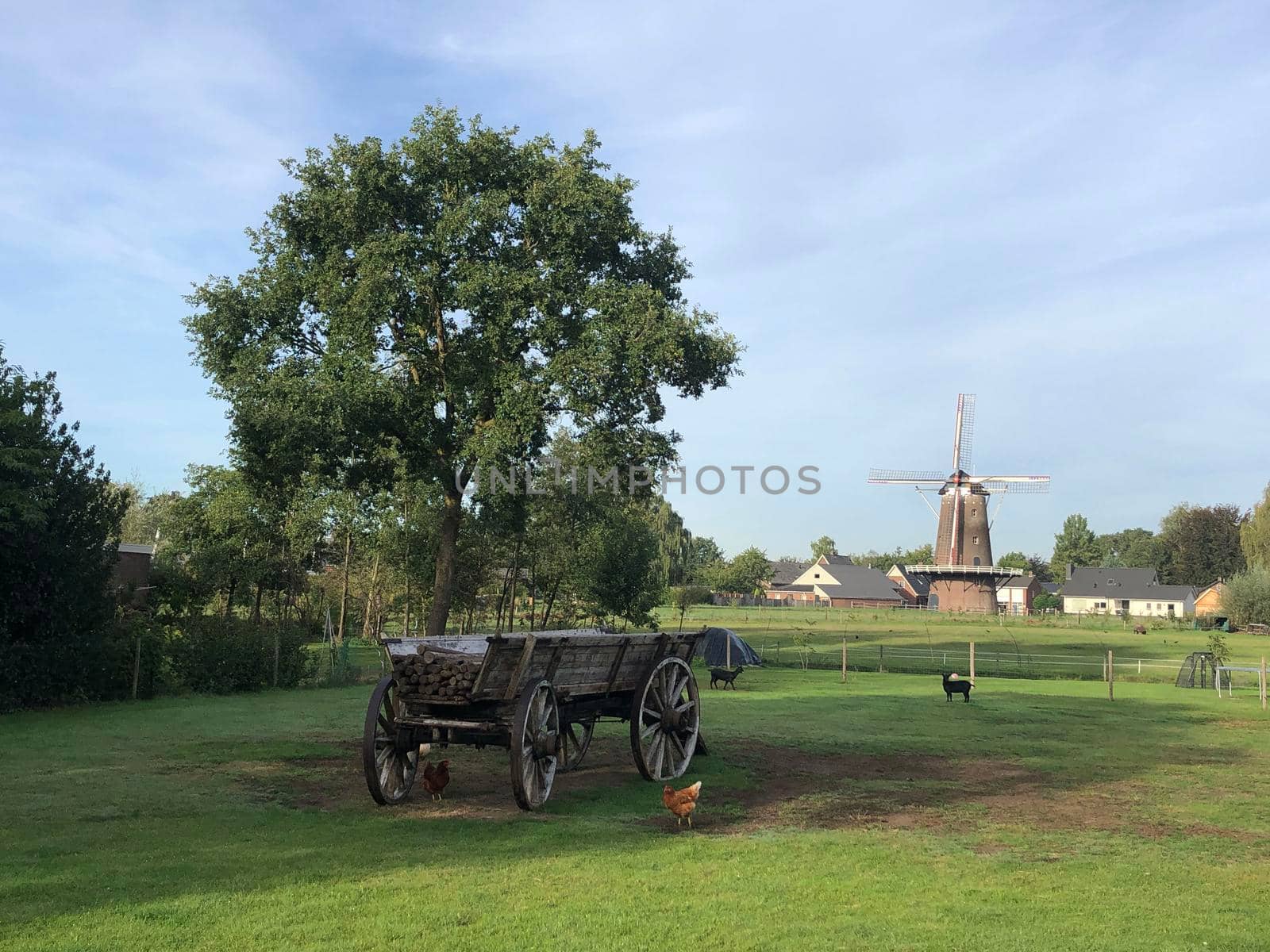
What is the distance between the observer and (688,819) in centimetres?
974

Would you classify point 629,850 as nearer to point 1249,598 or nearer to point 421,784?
point 421,784

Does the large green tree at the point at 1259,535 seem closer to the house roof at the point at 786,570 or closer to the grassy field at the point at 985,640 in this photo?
the grassy field at the point at 985,640

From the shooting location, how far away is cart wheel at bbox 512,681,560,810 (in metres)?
9.67

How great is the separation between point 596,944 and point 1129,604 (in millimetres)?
123904

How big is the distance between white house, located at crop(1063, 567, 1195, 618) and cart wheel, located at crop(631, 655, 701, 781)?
361 feet

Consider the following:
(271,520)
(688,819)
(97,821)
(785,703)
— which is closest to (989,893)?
(688,819)

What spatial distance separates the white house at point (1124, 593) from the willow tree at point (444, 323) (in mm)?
102801

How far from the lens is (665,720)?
12242 millimetres

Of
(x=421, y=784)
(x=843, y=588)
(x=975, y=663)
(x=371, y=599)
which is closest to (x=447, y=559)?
(x=421, y=784)

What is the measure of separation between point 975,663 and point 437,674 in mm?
35176

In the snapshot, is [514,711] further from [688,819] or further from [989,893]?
[989,893]

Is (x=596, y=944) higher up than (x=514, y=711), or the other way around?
(x=514, y=711)

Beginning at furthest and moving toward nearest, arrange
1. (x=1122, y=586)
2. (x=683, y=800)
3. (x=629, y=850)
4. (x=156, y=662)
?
(x=1122, y=586)
(x=156, y=662)
(x=683, y=800)
(x=629, y=850)

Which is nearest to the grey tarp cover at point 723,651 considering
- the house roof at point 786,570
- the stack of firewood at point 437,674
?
the stack of firewood at point 437,674
